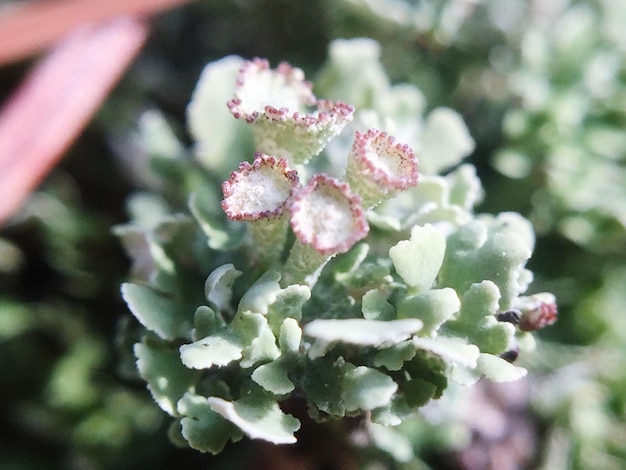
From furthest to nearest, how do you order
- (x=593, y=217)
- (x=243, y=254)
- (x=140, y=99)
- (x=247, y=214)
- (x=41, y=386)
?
1. (x=140, y=99)
2. (x=41, y=386)
3. (x=593, y=217)
4. (x=243, y=254)
5. (x=247, y=214)

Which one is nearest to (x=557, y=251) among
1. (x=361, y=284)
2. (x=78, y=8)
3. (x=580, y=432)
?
(x=580, y=432)

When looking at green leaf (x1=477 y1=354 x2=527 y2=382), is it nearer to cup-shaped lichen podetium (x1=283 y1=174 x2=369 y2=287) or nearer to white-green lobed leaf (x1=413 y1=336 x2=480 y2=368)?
white-green lobed leaf (x1=413 y1=336 x2=480 y2=368)

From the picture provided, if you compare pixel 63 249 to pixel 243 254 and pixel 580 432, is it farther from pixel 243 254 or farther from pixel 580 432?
pixel 580 432

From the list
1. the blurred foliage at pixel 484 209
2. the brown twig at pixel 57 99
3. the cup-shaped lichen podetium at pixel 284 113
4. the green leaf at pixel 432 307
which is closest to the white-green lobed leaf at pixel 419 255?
the green leaf at pixel 432 307

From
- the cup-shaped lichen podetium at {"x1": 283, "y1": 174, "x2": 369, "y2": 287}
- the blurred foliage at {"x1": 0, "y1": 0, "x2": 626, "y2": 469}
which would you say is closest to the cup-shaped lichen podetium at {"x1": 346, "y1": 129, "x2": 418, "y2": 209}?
the cup-shaped lichen podetium at {"x1": 283, "y1": 174, "x2": 369, "y2": 287}

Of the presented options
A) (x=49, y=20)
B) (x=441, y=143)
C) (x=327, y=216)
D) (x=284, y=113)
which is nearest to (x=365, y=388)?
(x=327, y=216)

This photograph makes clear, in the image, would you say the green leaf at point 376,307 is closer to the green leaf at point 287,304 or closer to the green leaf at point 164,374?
the green leaf at point 287,304
